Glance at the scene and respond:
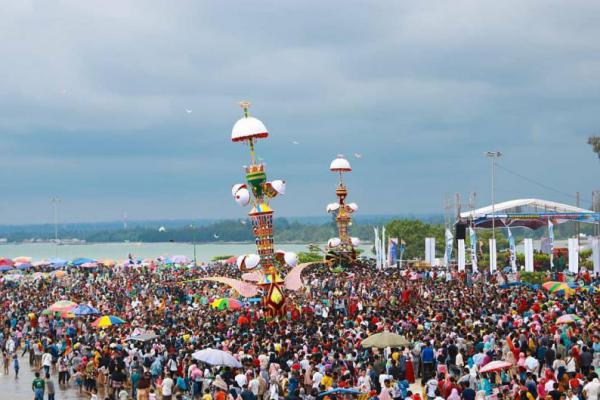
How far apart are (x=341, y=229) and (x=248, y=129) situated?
2472cm

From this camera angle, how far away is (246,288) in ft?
105

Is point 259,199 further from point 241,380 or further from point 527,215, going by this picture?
point 527,215

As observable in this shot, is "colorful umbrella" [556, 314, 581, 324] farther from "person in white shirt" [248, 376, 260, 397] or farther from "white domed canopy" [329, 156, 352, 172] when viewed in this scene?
"white domed canopy" [329, 156, 352, 172]

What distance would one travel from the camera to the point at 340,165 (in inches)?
2245

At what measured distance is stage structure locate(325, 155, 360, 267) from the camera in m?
53.8

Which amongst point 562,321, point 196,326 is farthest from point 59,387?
point 562,321

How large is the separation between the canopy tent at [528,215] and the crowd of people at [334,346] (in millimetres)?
18565

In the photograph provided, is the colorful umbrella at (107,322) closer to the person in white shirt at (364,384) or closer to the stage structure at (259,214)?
the stage structure at (259,214)

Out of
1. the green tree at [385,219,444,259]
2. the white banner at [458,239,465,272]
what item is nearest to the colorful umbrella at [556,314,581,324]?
the white banner at [458,239,465,272]

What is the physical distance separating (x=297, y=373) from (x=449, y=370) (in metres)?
3.16

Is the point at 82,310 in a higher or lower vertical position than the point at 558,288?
lower

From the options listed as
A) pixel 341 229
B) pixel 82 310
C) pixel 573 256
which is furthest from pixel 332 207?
pixel 82 310

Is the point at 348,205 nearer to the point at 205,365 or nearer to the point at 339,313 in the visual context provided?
the point at 339,313

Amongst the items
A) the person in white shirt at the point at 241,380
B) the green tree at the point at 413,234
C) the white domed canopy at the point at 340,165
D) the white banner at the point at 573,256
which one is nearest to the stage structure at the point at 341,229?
the white domed canopy at the point at 340,165
